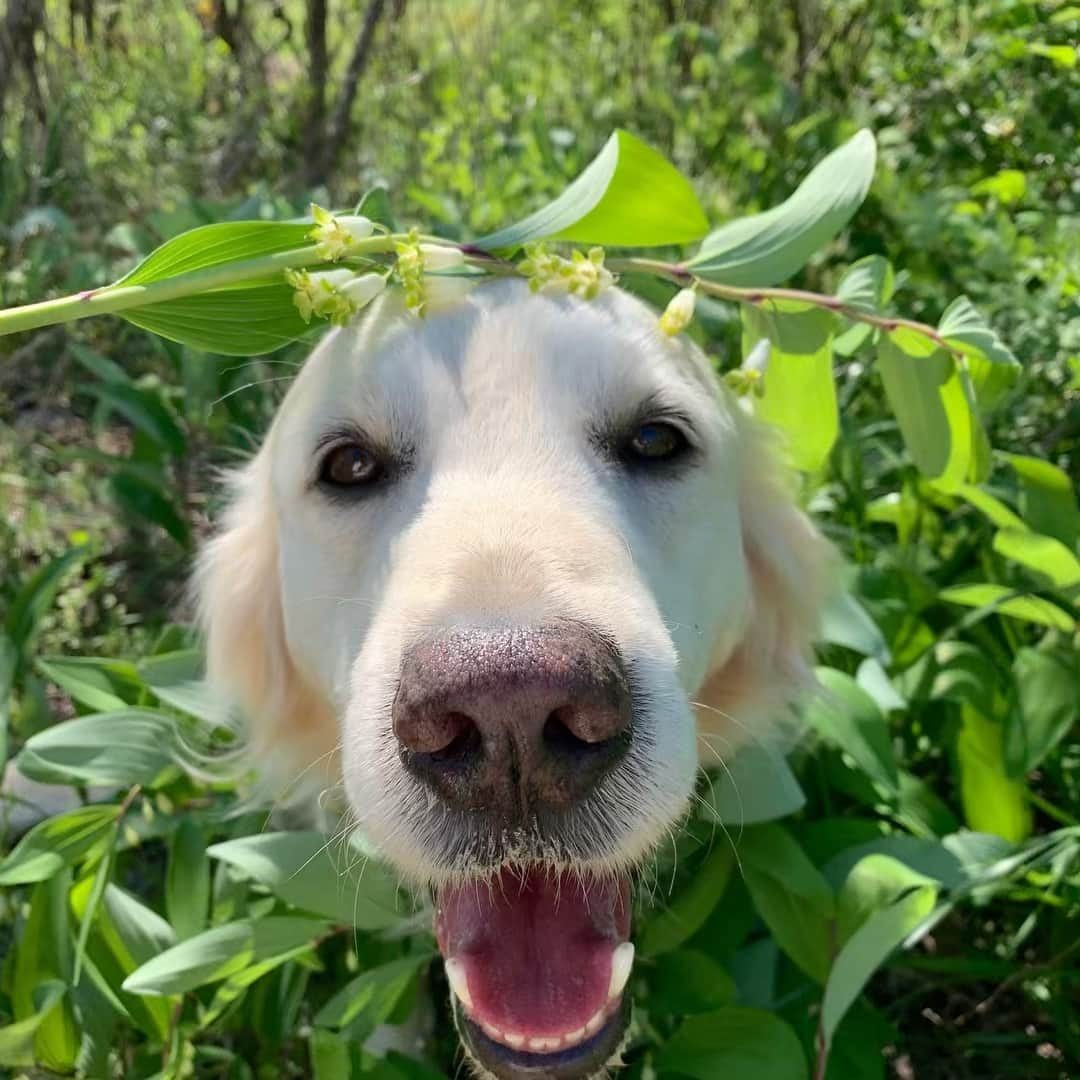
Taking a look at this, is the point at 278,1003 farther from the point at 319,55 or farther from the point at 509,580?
the point at 319,55

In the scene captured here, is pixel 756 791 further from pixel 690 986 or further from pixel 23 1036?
pixel 23 1036

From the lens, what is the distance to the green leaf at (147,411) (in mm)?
3051

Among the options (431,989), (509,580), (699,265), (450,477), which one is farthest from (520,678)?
(431,989)

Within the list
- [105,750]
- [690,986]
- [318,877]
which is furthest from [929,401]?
[105,750]

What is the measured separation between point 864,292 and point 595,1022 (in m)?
1.27

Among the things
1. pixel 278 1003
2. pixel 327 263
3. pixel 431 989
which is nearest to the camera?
pixel 327 263

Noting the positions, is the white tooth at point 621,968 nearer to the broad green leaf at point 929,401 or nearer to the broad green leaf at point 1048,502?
the broad green leaf at point 929,401

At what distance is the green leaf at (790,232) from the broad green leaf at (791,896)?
3.25 feet

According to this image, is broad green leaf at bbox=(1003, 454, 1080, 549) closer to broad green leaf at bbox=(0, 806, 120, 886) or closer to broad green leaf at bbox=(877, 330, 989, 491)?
broad green leaf at bbox=(877, 330, 989, 491)

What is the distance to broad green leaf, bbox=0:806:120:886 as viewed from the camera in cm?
182

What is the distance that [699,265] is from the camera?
1.72 metres

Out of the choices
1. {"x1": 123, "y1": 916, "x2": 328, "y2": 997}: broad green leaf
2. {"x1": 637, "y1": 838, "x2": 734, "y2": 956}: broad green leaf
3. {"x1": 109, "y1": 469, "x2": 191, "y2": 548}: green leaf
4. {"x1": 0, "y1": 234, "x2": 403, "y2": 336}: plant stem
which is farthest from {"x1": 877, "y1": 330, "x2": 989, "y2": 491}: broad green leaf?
{"x1": 109, "y1": 469, "x2": 191, "y2": 548}: green leaf

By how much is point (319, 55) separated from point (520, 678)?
404 cm

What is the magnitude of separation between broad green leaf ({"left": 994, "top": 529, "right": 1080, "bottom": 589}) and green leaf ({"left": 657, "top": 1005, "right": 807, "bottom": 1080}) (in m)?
1.07
